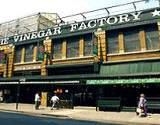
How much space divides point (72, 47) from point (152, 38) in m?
8.60

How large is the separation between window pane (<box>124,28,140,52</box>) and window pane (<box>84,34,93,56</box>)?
3.76m

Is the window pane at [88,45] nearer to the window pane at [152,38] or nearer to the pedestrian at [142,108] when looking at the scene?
the window pane at [152,38]

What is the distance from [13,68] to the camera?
32250 millimetres

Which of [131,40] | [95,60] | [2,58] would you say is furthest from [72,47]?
[2,58]

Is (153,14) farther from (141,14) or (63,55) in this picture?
(63,55)

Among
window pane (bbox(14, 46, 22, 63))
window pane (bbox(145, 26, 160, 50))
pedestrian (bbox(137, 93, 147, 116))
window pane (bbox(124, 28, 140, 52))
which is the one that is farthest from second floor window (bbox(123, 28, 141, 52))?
window pane (bbox(14, 46, 22, 63))

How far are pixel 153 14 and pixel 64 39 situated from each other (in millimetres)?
9898

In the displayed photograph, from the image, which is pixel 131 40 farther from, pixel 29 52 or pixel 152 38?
pixel 29 52

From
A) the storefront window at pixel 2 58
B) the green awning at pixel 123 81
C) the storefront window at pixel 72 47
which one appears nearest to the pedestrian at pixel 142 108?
the green awning at pixel 123 81

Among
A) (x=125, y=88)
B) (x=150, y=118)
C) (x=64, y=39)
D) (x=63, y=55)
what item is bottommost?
(x=150, y=118)

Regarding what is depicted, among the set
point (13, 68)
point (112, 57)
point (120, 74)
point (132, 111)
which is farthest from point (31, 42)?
point (132, 111)

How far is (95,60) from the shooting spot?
81.8 ft

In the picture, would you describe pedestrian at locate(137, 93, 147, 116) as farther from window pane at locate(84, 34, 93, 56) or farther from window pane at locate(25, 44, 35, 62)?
window pane at locate(25, 44, 35, 62)

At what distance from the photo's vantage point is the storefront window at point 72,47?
27267 millimetres
